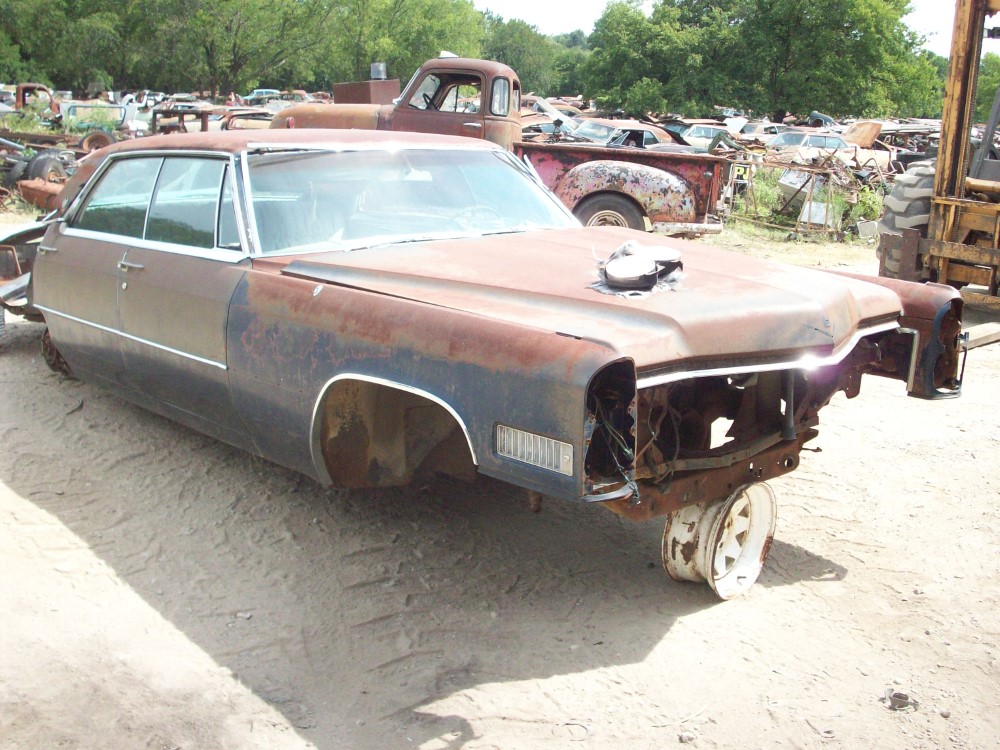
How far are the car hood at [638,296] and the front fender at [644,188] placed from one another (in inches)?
238

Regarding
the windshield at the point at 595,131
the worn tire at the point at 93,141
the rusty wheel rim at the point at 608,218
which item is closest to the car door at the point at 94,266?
the rusty wheel rim at the point at 608,218

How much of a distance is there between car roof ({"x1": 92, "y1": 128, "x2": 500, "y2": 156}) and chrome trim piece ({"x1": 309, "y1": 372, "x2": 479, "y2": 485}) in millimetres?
1290

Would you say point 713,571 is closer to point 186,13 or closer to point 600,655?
point 600,655

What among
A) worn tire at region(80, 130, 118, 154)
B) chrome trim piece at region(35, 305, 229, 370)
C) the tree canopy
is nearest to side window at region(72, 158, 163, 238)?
chrome trim piece at region(35, 305, 229, 370)

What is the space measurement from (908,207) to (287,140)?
6.01 metres

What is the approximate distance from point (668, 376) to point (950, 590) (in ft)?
5.52

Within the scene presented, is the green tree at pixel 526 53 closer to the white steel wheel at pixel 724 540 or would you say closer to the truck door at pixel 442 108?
the truck door at pixel 442 108

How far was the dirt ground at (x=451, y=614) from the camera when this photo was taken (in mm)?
2777

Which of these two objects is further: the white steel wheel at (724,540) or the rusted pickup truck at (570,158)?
the rusted pickup truck at (570,158)

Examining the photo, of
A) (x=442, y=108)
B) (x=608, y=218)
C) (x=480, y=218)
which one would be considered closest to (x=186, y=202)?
(x=480, y=218)

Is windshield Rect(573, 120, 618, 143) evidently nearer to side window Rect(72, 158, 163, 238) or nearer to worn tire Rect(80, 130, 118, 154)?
worn tire Rect(80, 130, 118, 154)

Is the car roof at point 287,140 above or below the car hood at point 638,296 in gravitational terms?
above

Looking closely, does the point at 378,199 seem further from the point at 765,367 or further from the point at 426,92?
the point at 426,92

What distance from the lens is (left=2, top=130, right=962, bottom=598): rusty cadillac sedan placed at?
9.18ft
